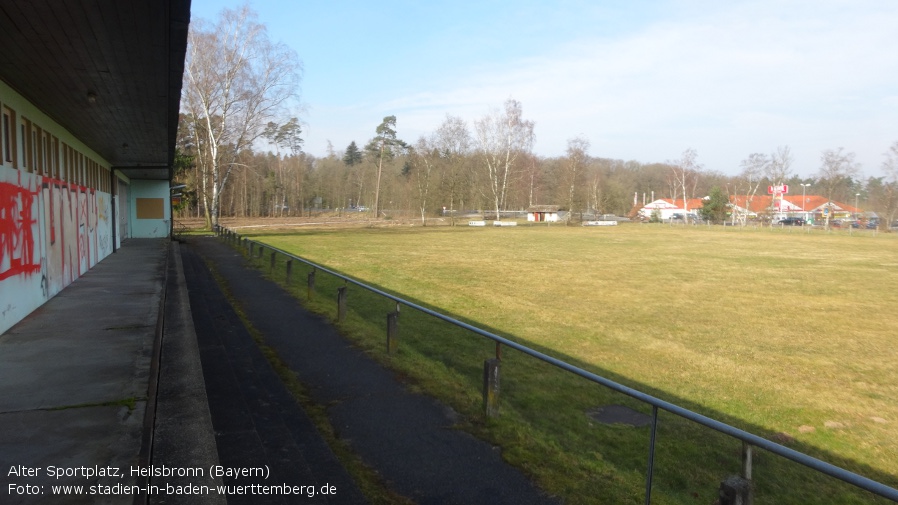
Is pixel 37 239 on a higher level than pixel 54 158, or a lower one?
lower

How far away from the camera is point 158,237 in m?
30.0

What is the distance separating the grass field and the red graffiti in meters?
4.68

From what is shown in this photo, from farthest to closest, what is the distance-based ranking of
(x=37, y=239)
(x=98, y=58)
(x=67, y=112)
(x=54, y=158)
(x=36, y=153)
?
(x=54, y=158) < (x=67, y=112) < (x=36, y=153) < (x=37, y=239) < (x=98, y=58)

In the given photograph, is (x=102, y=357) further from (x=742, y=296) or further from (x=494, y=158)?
(x=494, y=158)

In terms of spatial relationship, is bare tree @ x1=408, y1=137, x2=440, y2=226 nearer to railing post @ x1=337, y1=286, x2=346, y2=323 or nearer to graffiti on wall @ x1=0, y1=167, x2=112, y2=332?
graffiti on wall @ x1=0, y1=167, x2=112, y2=332

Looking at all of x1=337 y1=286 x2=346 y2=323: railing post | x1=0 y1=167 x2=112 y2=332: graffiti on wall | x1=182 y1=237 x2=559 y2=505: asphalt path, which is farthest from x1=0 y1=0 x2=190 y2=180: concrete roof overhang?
x1=337 y1=286 x2=346 y2=323: railing post

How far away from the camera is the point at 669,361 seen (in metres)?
10.6

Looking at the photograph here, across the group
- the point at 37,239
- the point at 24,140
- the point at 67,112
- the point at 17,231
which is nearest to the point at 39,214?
the point at 37,239

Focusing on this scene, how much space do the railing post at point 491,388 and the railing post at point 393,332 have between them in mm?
2620

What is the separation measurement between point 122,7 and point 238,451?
3.99 meters

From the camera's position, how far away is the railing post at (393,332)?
8.53 metres

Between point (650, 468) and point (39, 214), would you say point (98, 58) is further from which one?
point (650, 468)

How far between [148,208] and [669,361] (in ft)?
89.4

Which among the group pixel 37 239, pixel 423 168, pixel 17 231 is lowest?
pixel 37 239
